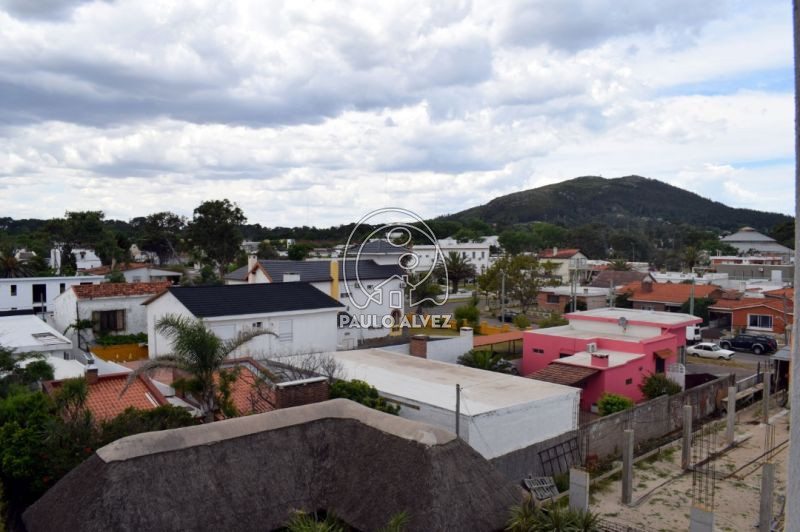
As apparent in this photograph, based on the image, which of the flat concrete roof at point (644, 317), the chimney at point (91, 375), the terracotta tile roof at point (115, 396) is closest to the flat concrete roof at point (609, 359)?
the flat concrete roof at point (644, 317)

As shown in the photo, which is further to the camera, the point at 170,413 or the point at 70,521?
the point at 170,413

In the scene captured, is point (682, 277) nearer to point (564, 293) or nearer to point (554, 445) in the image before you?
point (564, 293)

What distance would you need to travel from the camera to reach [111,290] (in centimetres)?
3997

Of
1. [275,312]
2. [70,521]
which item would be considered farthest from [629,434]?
[275,312]

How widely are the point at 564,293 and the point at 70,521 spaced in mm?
55051

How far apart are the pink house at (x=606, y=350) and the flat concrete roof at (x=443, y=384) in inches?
169

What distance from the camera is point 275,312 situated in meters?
30.1

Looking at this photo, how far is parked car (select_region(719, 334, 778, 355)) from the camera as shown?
41125 mm

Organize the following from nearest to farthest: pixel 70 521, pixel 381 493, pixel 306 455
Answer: pixel 70 521 → pixel 381 493 → pixel 306 455

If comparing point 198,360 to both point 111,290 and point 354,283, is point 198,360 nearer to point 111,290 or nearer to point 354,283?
point 111,290

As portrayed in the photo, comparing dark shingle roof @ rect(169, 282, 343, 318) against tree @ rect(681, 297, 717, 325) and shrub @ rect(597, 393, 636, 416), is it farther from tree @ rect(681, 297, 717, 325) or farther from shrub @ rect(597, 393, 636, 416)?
tree @ rect(681, 297, 717, 325)

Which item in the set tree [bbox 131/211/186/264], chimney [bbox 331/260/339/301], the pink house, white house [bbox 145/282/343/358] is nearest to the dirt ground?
the pink house

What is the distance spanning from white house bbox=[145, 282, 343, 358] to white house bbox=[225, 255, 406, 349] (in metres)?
7.57

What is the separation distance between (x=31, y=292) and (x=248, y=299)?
28.8m
